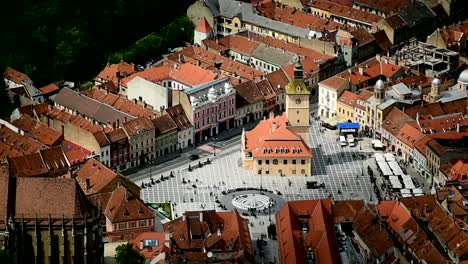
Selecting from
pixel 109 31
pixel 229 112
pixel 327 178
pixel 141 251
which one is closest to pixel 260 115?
pixel 229 112

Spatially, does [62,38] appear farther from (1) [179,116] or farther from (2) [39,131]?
(2) [39,131]

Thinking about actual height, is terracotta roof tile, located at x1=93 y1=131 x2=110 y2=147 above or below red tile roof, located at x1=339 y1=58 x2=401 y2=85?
below

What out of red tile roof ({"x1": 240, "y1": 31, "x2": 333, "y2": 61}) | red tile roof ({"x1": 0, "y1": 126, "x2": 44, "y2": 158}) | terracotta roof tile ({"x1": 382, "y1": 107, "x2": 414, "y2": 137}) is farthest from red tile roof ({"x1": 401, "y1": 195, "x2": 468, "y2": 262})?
red tile roof ({"x1": 240, "y1": 31, "x2": 333, "y2": 61})

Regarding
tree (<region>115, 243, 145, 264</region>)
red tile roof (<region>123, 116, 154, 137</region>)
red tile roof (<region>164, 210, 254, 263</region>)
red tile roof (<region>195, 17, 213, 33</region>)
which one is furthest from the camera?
red tile roof (<region>195, 17, 213, 33</region>)

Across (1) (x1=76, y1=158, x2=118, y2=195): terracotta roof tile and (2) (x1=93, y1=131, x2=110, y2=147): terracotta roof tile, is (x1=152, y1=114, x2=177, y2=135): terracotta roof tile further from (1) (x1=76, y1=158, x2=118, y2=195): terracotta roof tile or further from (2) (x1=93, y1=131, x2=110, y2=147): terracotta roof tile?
(1) (x1=76, y1=158, x2=118, y2=195): terracotta roof tile

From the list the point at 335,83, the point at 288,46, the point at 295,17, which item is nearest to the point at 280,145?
the point at 335,83

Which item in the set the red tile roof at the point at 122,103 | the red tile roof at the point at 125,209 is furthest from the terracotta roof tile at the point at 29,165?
the red tile roof at the point at 122,103

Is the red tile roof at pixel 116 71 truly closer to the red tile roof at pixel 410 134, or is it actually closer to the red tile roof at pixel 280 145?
the red tile roof at pixel 280 145
